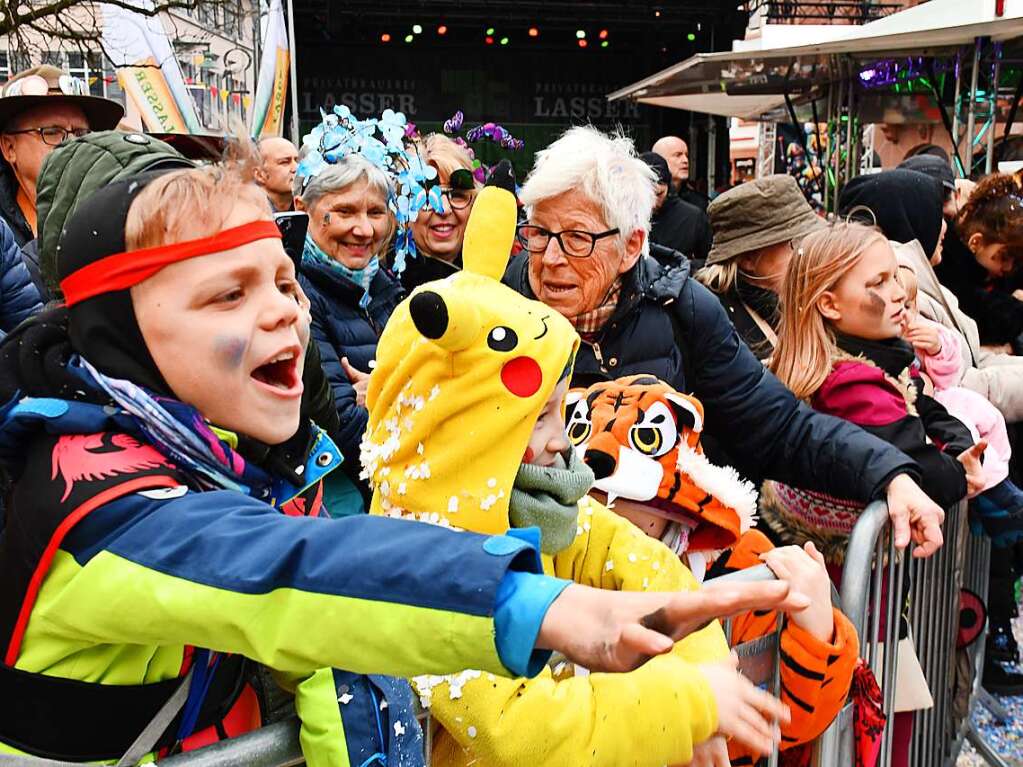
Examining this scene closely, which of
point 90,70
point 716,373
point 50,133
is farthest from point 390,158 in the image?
point 90,70

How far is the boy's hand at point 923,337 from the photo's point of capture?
351 centimetres

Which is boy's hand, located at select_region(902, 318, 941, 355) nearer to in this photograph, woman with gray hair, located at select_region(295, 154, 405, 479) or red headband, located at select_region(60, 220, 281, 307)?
woman with gray hair, located at select_region(295, 154, 405, 479)

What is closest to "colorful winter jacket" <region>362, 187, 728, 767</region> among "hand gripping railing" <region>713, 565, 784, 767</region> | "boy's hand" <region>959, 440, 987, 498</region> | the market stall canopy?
"hand gripping railing" <region>713, 565, 784, 767</region>

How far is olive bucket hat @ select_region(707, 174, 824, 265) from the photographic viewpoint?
3.81m

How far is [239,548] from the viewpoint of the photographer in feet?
3.49

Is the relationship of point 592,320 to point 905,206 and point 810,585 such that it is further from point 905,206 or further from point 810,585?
point 905,206

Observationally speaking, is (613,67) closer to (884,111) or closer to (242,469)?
(884,111)

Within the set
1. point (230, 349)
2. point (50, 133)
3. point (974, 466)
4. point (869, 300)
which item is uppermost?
point (50, 133)

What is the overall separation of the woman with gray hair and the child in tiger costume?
1.21 m

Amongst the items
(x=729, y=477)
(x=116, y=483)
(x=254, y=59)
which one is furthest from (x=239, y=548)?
→ (x=254, y=59)

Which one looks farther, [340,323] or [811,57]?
[811,57]

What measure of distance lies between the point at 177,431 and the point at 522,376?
56cm

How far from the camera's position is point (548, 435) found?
68.2 inches

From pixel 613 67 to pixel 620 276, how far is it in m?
17.4
